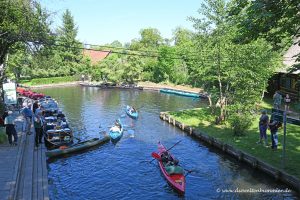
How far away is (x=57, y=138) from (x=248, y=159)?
13.7 m

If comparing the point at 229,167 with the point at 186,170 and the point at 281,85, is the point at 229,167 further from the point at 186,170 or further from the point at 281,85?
the point at 281,85

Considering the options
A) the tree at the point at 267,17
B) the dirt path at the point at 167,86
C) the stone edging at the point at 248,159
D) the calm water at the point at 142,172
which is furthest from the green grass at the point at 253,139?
the dirt path at the point at 167,86

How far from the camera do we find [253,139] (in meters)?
24.6

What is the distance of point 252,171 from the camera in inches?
811

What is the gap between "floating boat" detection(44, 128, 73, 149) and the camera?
23.9 metres

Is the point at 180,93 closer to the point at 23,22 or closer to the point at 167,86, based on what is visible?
the point at 167,86

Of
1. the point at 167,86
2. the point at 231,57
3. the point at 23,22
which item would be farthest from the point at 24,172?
the point at 167,86

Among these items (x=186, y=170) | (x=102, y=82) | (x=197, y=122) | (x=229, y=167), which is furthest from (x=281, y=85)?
(x=102, y=82)

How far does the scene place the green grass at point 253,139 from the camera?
19750 mm

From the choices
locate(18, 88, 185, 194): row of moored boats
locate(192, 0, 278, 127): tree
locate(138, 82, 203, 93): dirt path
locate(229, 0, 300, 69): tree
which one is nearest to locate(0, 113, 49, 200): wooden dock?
locate(18, 88, 185, 194): row of moored boats

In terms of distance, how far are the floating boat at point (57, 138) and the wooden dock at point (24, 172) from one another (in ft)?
2.13

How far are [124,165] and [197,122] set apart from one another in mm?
12539

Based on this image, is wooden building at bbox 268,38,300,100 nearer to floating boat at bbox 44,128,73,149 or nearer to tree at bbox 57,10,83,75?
floating boat at bbox 44,128,73,149

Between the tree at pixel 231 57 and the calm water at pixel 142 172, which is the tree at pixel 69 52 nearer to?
the calm water at pixel 142 172
